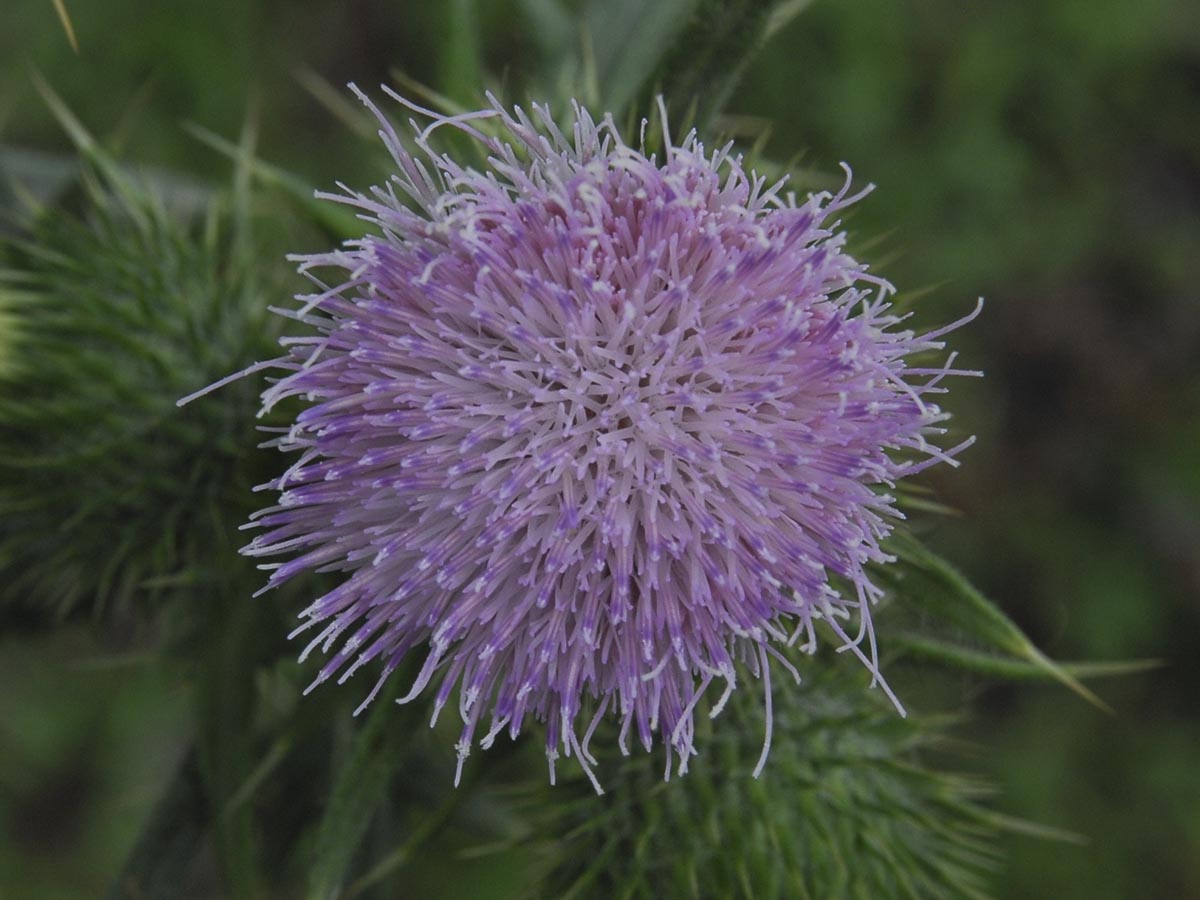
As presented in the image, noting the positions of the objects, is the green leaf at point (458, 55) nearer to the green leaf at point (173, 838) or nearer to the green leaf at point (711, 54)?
the green leaf at point (711, 54)

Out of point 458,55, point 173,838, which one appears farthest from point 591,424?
point 173,838

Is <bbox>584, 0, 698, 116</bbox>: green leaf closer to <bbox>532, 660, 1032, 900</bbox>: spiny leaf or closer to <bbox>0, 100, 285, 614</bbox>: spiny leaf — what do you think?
<bbox>0, 100, 285, 614</bbox>: spiny leaf

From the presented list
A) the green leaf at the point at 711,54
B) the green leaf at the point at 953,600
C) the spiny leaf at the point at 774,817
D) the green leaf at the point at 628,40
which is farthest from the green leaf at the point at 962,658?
the green leaf at the point at 628,40

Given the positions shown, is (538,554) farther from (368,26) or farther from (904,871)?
(368,26)

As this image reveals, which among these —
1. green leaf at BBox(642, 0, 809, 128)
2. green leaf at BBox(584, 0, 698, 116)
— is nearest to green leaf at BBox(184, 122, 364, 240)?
green leaf at BBox(584, 0, 698, 116)

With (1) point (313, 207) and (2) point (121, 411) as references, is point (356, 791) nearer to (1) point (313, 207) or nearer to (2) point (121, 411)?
(2) point (121, 411)

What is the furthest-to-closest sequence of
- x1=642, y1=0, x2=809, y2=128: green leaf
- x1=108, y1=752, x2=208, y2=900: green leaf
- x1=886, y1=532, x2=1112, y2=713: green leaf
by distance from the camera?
x1=108, y1=752, x2=208, y2=900: green leaf → x1=642, y1=0, x2=809, y2=128: green leaf → x1=886, y1=532, x2=1112, y2=713: green leaf
